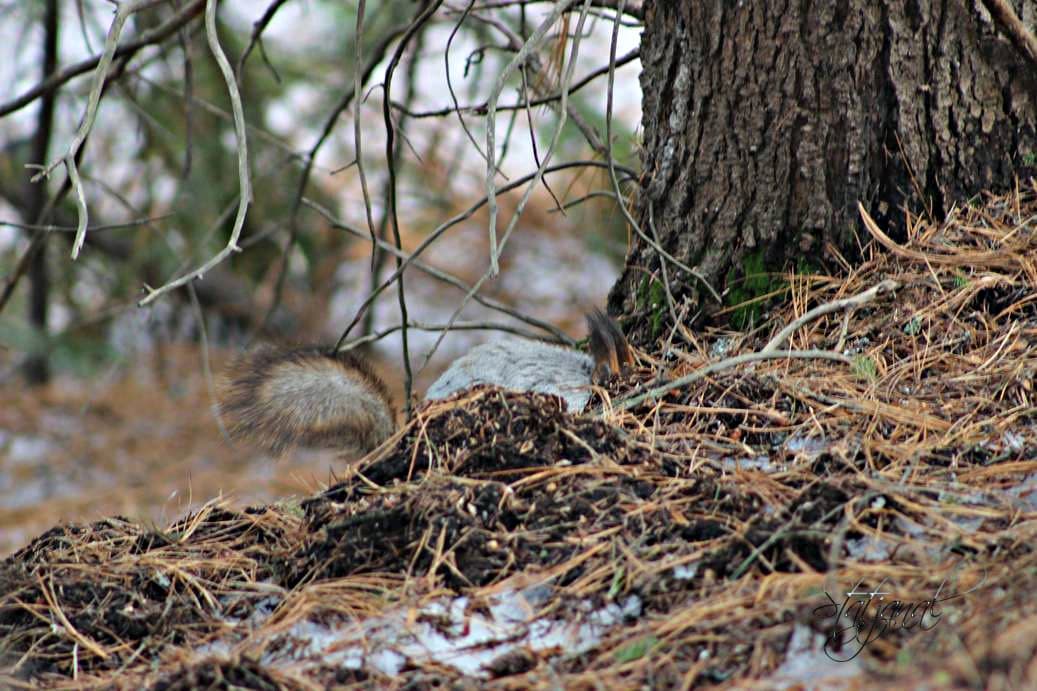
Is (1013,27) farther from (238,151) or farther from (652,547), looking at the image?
(238,151)

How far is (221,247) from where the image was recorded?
18.3 feet

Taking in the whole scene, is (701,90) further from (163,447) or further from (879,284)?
(163,447)

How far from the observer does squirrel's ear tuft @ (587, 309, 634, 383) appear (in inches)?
96.8

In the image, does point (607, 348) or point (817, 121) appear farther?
point (607, 348)

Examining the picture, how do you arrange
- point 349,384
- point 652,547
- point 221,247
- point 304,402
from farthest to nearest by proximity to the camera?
point 221,247 < point 349,384 < point 304,402 < point 652,547

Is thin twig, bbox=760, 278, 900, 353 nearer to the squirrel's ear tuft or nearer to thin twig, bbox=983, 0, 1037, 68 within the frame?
the squirrel's ear tuft

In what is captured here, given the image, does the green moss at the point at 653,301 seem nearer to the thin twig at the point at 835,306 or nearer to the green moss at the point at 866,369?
the thin twig at the point at 835,306

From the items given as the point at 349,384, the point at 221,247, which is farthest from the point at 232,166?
the point at 349,384

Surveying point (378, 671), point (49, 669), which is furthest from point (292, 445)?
point (378, 671)

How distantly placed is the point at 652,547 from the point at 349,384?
130 centimetres

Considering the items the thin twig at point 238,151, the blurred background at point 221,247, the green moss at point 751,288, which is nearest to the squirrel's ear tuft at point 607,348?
the green moss at point 751,288

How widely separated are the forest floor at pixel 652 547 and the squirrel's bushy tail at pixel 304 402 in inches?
14.9

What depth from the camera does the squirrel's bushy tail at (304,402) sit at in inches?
101

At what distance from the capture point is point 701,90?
245 cm
